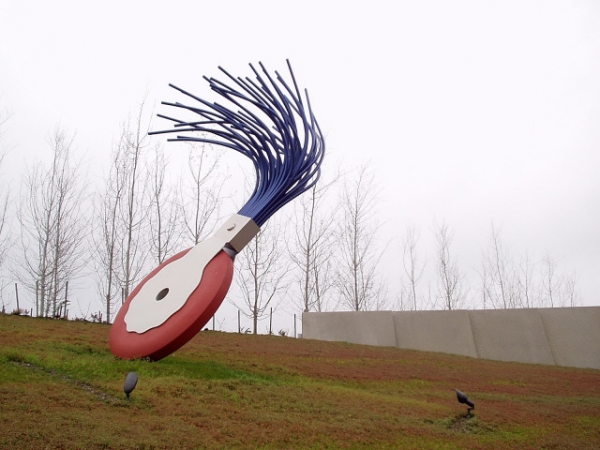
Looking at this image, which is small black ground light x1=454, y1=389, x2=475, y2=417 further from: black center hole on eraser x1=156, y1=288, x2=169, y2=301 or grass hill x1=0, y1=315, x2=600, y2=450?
black center hole on eraser x1=156, y1=288, x2=169, y2=301

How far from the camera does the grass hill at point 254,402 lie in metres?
4.34

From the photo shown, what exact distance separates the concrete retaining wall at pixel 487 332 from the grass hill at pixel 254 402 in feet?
15.0

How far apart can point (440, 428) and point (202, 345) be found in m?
4.88

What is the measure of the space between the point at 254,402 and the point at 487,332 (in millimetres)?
10435

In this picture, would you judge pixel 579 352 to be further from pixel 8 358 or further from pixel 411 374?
pixel 8 358

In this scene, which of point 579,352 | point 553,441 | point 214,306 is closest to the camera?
point 553,441

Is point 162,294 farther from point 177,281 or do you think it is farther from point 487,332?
point 487,332

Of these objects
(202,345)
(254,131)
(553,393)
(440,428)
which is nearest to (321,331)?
(202,345)

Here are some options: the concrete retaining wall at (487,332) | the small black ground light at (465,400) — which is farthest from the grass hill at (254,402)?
the concrete retaining wall at (487,332)

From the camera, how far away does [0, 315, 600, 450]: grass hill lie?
434cm

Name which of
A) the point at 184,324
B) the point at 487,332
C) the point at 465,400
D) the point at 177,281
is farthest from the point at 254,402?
the point at 487,332

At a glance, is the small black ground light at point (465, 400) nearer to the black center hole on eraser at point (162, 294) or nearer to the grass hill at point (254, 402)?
the grass hill at point (254, 402)

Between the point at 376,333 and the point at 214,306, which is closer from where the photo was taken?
the point at 214,306

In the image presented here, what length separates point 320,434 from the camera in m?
4.89
